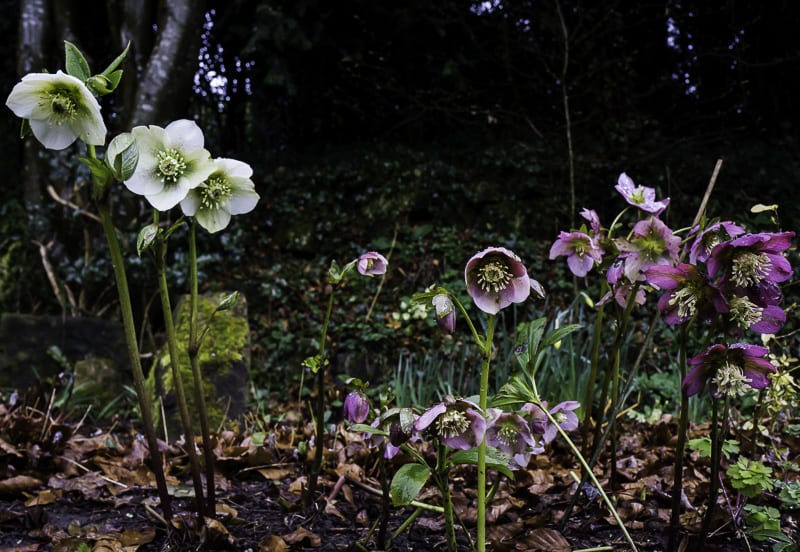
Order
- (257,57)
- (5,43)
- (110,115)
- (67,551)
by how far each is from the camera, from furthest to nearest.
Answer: (5,43) < (257,57) < (110,115) < (67,551)

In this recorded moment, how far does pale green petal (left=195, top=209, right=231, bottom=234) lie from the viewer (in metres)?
1.20

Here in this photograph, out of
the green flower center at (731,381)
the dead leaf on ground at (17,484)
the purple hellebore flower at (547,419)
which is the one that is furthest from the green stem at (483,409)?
the dead leaf on ground at (17,484)

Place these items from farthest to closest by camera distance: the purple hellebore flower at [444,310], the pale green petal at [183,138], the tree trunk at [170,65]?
the tree trunk at [170,65] < the pale green petal at [183,138] < the purple hellebore flower at [444,310]

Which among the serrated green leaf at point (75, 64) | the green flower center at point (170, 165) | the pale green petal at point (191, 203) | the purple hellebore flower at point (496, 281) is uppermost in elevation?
the serrated green leaf at point (75, 64)

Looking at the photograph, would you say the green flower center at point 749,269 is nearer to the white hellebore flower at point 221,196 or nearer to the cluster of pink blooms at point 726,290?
the cluster of pink blooms at point 726,290

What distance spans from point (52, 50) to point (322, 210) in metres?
2.47

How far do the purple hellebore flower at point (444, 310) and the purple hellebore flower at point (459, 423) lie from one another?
0.12 meters

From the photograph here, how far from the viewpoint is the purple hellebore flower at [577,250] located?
1.31 metres

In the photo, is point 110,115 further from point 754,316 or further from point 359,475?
point 754,316

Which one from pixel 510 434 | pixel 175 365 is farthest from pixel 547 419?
pixel 175 365

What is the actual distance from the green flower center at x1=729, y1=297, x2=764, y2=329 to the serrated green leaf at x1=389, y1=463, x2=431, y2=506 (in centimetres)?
59

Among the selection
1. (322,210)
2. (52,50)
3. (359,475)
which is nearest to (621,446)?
(359,475)

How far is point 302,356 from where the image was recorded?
14.3ft

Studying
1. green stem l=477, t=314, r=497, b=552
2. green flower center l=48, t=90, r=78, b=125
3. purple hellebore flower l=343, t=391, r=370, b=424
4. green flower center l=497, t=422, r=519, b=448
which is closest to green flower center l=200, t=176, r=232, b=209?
green flower center l=48, t=90, r=78, b=125
